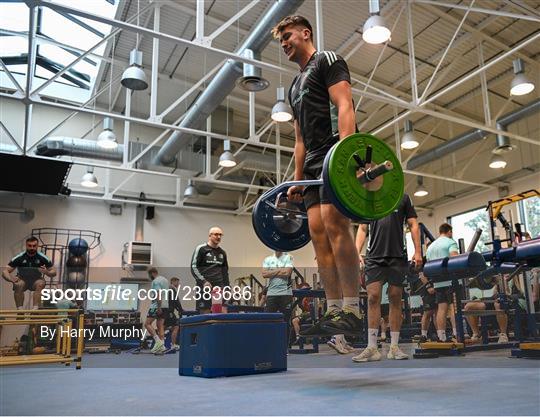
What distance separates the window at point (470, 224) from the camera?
12108 millimetres

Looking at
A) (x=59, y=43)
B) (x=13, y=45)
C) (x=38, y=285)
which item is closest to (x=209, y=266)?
(x=38, y=285)

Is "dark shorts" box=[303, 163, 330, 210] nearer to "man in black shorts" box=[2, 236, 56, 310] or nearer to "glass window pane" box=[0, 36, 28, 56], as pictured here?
"man in black shorts" box=[2, 236, 56, 310]

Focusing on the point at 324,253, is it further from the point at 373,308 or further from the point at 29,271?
the point at 29,271

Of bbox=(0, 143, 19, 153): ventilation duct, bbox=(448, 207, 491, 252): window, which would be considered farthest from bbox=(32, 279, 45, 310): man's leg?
bbox=(448, 207, 491, 252): window

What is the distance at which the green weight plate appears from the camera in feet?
5.34

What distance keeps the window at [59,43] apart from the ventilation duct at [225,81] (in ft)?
6.18

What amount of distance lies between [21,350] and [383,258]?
25.2 ft

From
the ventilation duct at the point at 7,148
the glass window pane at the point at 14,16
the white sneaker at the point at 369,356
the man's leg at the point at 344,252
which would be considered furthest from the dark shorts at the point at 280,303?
the glass window pane at the point at 14,16

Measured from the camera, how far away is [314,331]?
5.78 feet

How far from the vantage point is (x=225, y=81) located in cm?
736

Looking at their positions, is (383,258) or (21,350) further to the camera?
(21,350)

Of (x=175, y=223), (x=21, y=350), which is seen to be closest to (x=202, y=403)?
(x=21, y=350)

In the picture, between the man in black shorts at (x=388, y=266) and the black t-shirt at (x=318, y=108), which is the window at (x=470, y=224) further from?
the black t-shirt at (x=318, y=108)

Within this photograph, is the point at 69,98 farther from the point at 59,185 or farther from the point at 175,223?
the point at 175,223
